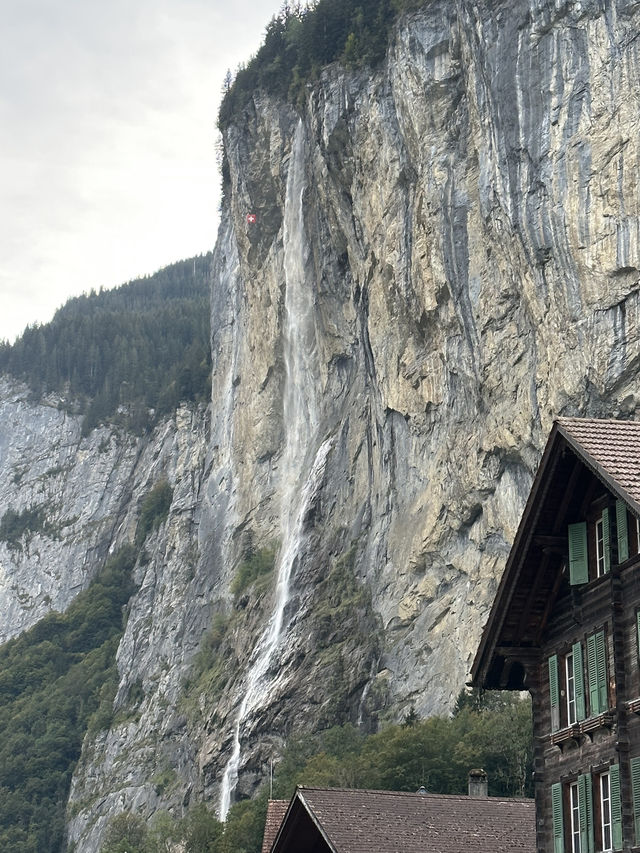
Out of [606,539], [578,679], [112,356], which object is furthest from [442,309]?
[112,356]

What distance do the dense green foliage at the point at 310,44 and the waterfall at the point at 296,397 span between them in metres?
4.68

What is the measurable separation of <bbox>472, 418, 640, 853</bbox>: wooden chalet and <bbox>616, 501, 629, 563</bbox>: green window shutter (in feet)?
0.07

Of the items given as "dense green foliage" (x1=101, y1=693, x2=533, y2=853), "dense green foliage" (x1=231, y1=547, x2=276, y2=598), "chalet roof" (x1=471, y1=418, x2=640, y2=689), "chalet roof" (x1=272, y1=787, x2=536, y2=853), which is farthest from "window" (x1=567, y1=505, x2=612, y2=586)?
"dense green foliage" (x1=231, y1=547, x2=276, y2=598)

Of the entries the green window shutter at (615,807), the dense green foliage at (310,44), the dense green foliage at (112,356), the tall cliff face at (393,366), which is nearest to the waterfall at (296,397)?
the tall cliff face at (393,366)

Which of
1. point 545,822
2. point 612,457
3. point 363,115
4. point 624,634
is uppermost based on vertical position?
point 363,115

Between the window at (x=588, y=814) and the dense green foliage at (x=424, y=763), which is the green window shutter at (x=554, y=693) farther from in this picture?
the dense green foliage at (x=424, y=763)

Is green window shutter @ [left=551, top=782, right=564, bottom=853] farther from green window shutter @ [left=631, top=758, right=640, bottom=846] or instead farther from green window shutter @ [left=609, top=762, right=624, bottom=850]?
green window shutter @ [left=631, top=758, right=640, bottom=846]

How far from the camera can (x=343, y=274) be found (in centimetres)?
8806

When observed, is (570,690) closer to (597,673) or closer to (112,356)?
(597,673)

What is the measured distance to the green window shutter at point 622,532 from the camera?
76.5 feet

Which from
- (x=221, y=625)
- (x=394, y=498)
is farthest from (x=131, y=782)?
(x=394, y=498)

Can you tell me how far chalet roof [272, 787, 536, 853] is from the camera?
25.7 meters

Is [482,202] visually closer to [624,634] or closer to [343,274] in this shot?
[343,274]

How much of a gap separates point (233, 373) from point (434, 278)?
1374 inches
